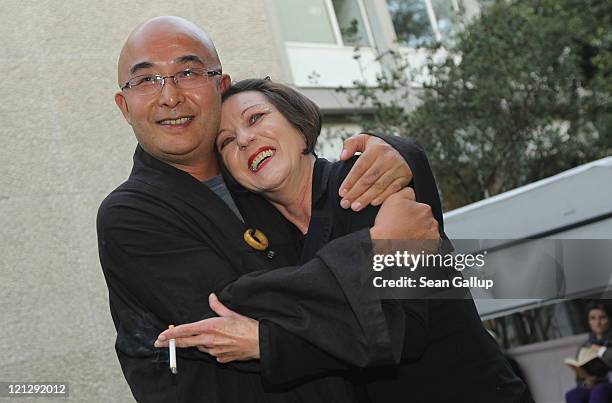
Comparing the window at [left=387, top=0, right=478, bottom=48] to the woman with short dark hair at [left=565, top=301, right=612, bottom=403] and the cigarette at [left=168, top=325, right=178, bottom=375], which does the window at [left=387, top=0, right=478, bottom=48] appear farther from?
the cigarette at [left=168, top=325, right=178, bottom=375]

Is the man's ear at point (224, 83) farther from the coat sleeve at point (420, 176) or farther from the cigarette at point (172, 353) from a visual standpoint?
the cigarette at point (172, 353)

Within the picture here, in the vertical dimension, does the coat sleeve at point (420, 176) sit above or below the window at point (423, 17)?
below

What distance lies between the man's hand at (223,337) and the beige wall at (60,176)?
486cm

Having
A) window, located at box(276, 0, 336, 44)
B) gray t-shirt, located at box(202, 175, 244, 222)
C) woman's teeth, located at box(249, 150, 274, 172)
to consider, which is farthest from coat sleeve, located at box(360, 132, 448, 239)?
window, located at box(276, 0, 336, 44)

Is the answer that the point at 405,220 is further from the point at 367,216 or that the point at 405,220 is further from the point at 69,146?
the point at 69,146

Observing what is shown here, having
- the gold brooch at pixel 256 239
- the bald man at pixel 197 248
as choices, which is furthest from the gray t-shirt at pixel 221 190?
the gold brooch at pixel 256 239

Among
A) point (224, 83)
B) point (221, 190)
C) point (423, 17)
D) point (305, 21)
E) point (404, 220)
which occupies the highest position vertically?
point (305, 21)

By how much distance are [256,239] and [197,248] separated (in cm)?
21

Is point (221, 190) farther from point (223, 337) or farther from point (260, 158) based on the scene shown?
point (223, 337)

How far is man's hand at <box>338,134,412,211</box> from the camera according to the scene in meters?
2.72

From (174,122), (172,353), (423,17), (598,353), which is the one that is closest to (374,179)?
(174,122)

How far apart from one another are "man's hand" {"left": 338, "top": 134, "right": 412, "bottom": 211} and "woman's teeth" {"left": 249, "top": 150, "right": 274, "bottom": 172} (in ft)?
0.98

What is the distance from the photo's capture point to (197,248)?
2.65 meters

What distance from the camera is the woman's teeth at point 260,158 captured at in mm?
2951
